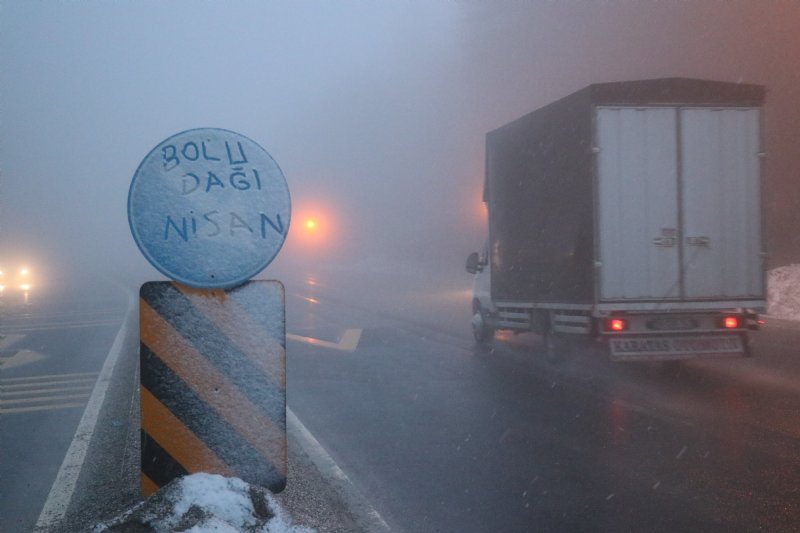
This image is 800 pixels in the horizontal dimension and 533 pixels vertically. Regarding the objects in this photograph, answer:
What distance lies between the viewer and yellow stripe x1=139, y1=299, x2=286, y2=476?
9.78ft

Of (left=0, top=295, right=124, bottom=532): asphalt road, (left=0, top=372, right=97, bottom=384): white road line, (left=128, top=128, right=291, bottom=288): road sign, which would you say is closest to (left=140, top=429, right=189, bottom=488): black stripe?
(left=128, top=128, right=291, bottom=288): road sign

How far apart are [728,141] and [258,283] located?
8477 millimetres

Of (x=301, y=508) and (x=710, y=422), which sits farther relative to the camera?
(x=710, y=422)

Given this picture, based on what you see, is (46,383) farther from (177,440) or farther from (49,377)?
(177,440)

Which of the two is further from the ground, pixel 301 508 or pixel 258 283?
pixel 258 283

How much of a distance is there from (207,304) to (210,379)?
1.04ft

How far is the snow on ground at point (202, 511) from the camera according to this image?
2.88 metres

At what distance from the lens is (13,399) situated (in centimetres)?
960

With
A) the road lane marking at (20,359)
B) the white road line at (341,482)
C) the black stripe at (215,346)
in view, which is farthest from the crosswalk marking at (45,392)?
the black stripe at (215,346)

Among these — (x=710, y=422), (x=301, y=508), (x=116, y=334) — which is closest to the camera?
→ (x=301, y=508)

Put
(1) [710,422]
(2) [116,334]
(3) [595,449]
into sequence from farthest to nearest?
1. (2) [116,334]
2. (1) [710,422]
3. (3) [595,449]

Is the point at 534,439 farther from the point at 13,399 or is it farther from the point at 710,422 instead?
the point at 13,399

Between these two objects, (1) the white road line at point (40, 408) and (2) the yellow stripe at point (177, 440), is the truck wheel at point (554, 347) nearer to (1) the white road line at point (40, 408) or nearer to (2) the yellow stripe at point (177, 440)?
(1) the white road line at point (40, 408)

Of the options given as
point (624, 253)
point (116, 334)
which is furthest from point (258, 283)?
point (116, 334)
